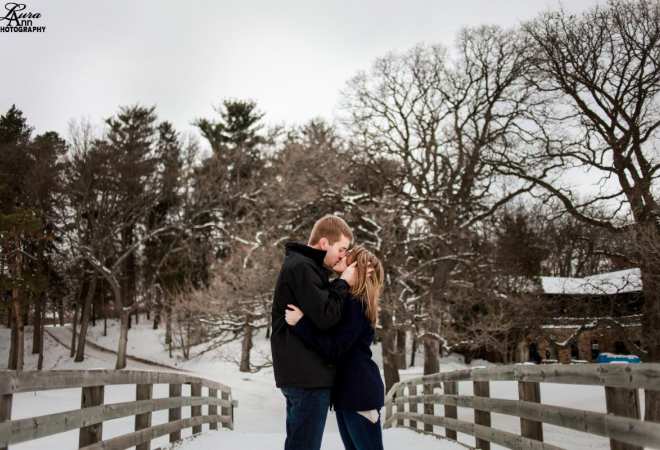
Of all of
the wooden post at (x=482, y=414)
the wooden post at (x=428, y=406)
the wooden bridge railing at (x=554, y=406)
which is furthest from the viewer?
the wooden post at (x=428, y=406)

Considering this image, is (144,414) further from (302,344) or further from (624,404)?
(624,404)

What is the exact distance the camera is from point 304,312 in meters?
3.37

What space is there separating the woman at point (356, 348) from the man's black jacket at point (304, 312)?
2.5 inches

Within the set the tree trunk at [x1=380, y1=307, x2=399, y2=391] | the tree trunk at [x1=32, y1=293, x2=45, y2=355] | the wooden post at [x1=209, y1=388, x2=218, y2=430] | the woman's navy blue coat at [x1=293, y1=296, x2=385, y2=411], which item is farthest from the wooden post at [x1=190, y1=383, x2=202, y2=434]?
the tree trunk at [x1=32, y1=293, x2=45, y2=355]

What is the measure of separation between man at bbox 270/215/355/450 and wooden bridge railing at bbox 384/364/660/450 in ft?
5.21

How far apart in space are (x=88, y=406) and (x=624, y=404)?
3.54 meters

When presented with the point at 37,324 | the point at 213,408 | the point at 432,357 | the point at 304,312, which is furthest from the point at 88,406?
the point at 37,324

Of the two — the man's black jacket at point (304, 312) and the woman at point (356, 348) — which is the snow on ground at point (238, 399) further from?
the man's black jacket at point (304, 312)

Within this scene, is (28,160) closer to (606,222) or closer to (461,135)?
(461,135)

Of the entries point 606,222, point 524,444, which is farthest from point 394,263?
point 524,444

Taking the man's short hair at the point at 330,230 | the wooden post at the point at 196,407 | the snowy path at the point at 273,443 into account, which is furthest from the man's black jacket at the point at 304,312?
the wooden post at the point at 196,407

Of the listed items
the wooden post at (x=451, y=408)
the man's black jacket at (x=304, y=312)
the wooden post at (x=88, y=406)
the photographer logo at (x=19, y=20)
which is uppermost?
the photographer logo at (x=19, y=20)

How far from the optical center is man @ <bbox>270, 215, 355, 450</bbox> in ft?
11.0

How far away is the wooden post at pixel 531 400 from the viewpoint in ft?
15.7
